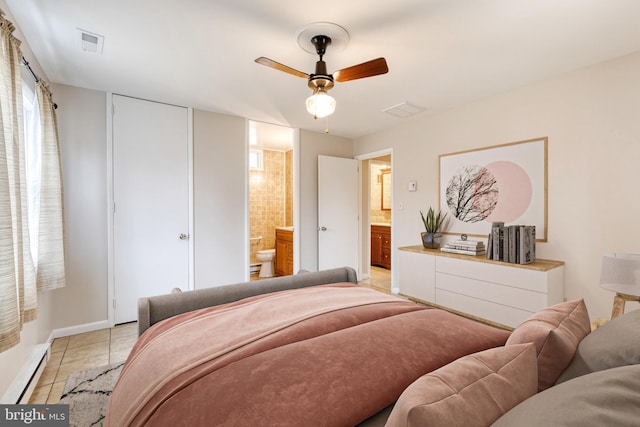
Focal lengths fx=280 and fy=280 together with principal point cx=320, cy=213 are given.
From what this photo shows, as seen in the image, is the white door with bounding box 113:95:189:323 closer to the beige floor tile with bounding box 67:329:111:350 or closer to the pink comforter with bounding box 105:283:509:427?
the beige floor tile with bounding box 67:329:111:350

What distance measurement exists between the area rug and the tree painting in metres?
3.51

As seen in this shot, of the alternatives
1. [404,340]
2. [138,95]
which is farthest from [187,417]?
[138,95]

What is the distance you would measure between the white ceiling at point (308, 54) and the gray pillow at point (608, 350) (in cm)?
173

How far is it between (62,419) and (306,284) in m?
1.29

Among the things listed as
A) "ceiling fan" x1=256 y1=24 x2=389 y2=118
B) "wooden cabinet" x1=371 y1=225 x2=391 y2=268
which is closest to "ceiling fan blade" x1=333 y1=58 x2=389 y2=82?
"ceiling fan" x1=256 y1=24 x2=389 y2=118

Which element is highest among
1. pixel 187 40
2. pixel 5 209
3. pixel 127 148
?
pixel 187 40

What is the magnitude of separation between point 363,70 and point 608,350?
178 cm

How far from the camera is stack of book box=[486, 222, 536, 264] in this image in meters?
2.46

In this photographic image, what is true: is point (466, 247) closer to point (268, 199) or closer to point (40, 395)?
point (40, 395)

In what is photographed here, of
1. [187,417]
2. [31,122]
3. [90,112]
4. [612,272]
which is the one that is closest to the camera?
[187,417]

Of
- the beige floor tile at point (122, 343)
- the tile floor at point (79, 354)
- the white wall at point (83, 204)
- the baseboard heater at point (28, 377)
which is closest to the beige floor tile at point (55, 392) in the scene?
the tile floor at point (79, 354)

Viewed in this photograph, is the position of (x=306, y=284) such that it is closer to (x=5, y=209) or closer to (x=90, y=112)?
(x=5, y=209)

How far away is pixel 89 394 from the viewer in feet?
5.97

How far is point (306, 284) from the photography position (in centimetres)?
194
